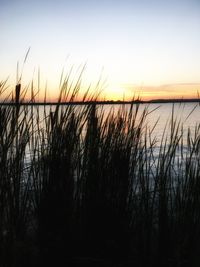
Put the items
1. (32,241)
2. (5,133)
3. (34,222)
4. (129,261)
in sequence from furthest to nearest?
1. (34,222)
2. (32,241)
3. (129,261)
4. (5,133)

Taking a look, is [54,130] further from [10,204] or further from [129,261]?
[129,261]

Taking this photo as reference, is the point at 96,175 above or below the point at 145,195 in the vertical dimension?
above

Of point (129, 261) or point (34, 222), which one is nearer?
point (129, 261)

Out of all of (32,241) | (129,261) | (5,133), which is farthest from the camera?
(32,241)

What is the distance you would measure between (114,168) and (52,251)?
911 millimetres

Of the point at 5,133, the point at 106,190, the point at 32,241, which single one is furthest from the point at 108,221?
the point at 5,133

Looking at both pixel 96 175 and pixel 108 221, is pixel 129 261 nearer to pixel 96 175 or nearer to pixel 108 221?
pixel 108 221

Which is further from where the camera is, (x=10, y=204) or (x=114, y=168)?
(x=114, y=168)

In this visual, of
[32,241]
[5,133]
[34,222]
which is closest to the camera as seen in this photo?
[5,133]

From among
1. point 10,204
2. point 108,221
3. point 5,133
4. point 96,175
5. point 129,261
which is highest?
point 5,133

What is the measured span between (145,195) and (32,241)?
117cm

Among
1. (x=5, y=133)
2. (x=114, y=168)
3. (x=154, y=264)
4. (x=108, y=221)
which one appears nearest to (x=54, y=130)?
(x=5, y=133)

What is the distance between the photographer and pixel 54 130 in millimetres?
2869

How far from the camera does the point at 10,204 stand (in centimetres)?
262
